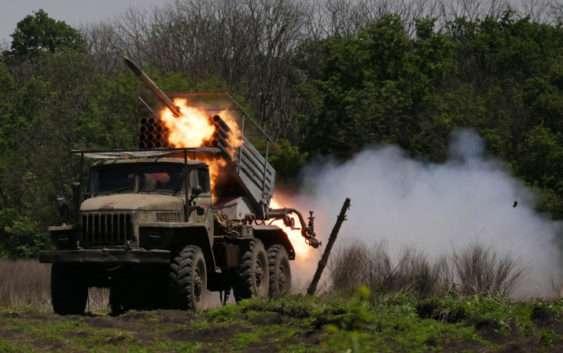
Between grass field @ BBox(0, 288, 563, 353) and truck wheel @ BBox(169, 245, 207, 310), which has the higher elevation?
truck wheel @ BBox(169, 245, 207, 310)

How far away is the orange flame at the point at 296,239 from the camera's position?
23256 mm

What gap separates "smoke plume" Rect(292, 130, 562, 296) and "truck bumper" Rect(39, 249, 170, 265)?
7.00m

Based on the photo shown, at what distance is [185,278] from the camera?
18.0 metres

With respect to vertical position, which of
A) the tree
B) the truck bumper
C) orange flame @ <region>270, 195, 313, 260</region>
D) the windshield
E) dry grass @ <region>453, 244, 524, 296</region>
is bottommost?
dry grass @ <region>453, 244, 524, 296</region>

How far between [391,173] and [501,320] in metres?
16.3

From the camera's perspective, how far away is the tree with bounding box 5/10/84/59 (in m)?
70.5

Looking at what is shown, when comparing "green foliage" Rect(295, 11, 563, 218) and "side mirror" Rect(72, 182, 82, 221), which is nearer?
"side mirror" Rect(72, 182, 82, 221)

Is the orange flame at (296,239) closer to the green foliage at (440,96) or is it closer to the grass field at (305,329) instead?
the grass field at (305,329)

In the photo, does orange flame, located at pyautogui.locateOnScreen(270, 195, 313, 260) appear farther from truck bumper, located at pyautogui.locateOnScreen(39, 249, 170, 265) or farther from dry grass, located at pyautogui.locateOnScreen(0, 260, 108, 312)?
truck bumper, located at pyautogui.locateOnScreen(39, 249, 170, 265)

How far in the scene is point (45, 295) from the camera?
24703mm

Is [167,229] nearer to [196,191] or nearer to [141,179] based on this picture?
[196,191]

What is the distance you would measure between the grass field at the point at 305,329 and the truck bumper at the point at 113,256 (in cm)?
112

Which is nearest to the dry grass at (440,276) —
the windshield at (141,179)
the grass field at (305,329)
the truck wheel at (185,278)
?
the grass field at (305,329)

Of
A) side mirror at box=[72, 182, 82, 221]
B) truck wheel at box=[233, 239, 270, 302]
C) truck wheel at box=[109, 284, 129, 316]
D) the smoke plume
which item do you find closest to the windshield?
side mirror at box=[72, 182, 82, 221]
